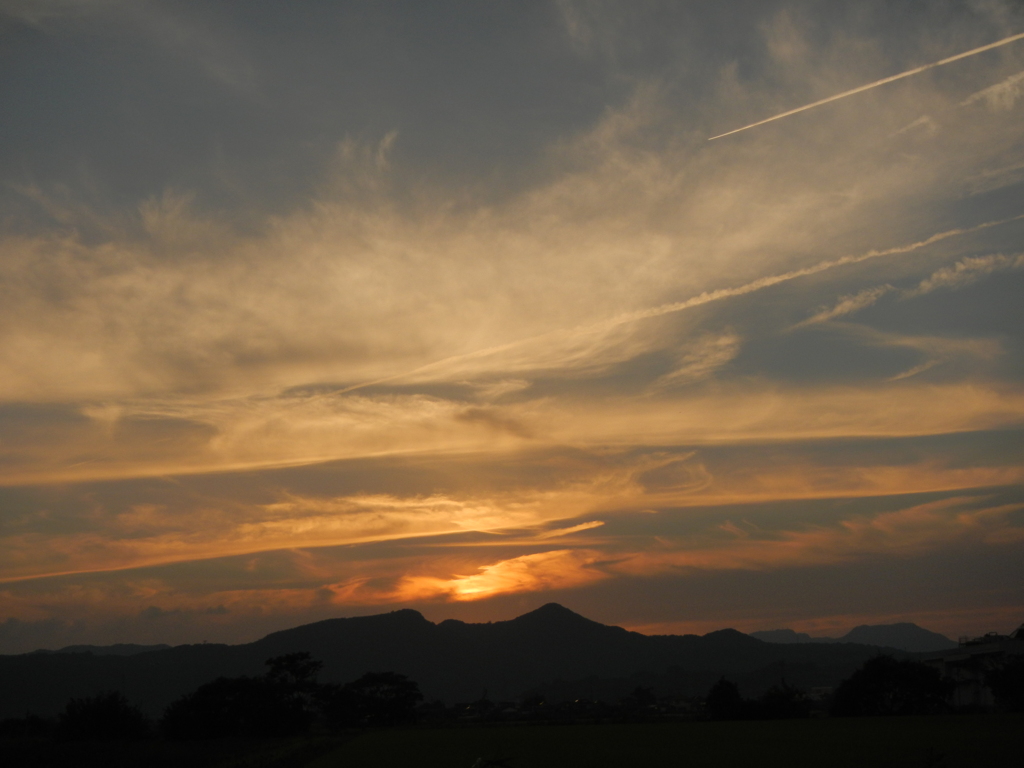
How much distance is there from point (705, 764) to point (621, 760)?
17.0ft

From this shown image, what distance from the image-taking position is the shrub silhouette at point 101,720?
71.6m

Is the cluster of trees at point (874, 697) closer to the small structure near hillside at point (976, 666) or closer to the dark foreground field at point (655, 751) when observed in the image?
the small structure near hillside at point (976, 666)

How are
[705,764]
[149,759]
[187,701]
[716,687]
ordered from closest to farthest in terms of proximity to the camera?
[705,764]
[149,759]
[187,701]
[716,687]

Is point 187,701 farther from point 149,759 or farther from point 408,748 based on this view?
point 408,748

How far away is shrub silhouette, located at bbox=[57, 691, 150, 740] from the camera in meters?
71.6

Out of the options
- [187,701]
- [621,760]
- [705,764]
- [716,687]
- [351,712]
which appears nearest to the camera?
[705,764]

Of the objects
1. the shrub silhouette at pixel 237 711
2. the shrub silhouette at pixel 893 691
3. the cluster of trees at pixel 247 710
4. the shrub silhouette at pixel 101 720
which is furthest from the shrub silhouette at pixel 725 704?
the shrub silhouette at pixel 101 720

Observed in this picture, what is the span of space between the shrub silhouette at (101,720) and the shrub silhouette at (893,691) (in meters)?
71.9

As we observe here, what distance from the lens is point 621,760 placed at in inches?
1454

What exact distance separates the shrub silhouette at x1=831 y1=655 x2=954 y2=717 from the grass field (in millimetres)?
28615

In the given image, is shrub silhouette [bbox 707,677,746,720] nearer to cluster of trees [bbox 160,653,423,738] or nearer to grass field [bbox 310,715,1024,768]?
grass field [bbox 310,715,1024,768]

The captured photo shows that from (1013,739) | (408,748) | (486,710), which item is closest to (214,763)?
(408,748)

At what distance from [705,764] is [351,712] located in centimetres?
9772

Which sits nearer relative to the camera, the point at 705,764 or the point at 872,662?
the point at 705,764
